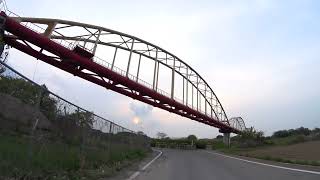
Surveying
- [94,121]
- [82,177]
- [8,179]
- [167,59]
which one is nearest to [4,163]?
[8,179]

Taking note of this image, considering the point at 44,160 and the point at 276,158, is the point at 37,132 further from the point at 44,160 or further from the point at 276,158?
the point at 276,158

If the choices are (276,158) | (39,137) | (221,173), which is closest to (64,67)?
(276,158)

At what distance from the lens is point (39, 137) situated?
13.3 meters

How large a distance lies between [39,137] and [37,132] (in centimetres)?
30

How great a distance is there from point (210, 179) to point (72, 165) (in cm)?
473

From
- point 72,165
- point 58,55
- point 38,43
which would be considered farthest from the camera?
point 58,55

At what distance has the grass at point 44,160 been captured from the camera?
11.1 meters

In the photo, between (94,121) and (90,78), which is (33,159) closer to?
(94,121)

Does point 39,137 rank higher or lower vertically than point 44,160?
higher

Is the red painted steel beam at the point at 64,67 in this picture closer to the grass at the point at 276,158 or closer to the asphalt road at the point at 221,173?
the grass at the point at 276,158

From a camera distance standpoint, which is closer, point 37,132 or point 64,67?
point 37,132

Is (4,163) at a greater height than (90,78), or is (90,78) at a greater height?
(90,78)

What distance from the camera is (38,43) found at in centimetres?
5281

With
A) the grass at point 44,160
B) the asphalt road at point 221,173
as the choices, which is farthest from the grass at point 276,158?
the grass at point 44,160
